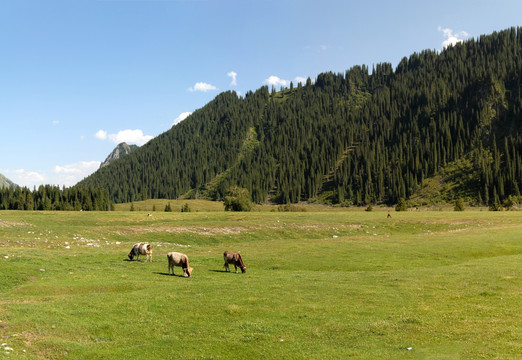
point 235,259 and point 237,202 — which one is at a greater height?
point 237,202

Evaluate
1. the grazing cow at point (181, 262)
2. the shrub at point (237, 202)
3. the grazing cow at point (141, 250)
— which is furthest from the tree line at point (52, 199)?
the grazing cow at point (181, 262)

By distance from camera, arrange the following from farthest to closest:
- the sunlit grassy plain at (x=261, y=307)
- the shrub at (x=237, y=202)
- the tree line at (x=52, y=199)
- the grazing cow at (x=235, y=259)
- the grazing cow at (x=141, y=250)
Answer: the tree line at (x=52, y=199) < the shrub at (x=237, y=202) < the grazing cow at (x=141, y=250) < the grazing cow at (x=235, y=259) < the sunlit grassy plain at (x=261, y=307)

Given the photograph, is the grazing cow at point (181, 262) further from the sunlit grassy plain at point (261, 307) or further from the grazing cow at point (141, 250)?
the grazing cow at point (141, 250)

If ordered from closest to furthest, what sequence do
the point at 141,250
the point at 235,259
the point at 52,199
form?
the point at 235,259 < the point at 141,250 < the point at 52,199

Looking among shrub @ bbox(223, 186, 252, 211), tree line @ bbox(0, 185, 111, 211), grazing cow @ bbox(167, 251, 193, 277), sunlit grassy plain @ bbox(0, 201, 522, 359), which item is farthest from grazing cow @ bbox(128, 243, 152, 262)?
tree line @ bbox(0, 185, 111, 211)

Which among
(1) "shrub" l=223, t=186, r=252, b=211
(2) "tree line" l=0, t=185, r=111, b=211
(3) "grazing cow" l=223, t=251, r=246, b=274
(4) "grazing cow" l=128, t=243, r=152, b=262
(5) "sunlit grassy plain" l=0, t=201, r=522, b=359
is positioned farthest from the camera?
(2) "tree line" l=0, t=185, r=111, b=211

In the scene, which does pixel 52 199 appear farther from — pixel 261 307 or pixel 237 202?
pixel 261 307

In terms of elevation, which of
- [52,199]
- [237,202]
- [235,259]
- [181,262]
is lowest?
[235,259]

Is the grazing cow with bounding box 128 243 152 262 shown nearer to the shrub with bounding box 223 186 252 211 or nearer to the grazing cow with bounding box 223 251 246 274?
the grazing cow with bounding box 223 251 246 274

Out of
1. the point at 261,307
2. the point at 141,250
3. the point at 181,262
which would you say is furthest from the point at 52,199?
the point at 261,307

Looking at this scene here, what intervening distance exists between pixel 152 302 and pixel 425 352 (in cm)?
1439

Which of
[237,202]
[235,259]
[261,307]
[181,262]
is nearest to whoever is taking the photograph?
[261,307]

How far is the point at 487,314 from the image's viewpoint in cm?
1761

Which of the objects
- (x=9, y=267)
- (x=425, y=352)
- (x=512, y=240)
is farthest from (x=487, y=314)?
(x=512, y=240)
